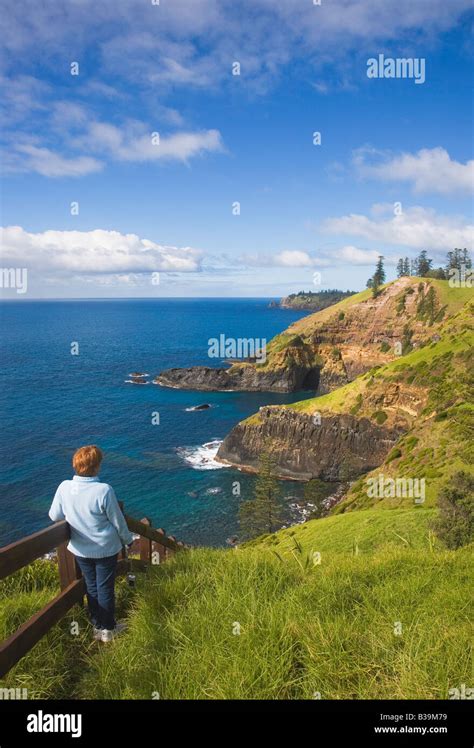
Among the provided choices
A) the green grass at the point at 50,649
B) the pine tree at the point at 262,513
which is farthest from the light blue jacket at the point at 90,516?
the pine tree at the point at 262,513

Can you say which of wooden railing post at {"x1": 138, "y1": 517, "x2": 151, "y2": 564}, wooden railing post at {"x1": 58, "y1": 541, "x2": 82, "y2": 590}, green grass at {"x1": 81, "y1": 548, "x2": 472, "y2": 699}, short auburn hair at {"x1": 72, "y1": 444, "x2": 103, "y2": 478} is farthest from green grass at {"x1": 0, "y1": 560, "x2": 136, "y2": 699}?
short auburn hair at {"x1": 72, "y1": 444, "x2": 103, "y2": 478}

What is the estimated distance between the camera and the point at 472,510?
18359mm

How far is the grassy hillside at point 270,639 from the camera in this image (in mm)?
4906

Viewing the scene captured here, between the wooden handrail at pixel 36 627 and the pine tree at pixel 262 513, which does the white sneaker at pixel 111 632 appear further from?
the pine tree at pixel 262 513

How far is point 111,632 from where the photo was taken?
631 centimetres

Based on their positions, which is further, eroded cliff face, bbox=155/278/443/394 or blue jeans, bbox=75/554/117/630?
eroded cliff face, bbox=155/278/443/394

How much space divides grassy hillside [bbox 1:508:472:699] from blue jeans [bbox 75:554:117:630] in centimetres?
28

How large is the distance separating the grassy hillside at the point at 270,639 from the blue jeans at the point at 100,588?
11.1 inches

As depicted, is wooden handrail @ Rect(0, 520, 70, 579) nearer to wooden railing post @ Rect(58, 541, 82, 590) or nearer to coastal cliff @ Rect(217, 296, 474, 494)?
wooden railing post @ Rect(58, 541, 82, 590)

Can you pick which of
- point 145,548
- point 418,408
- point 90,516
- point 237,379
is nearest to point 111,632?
point 90,516

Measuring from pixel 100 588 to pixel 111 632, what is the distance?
1.95ft

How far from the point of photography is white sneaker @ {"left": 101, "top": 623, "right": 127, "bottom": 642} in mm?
6242

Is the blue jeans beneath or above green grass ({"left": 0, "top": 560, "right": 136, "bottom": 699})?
above

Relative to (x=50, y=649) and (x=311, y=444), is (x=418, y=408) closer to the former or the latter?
(x=311, y=444)
